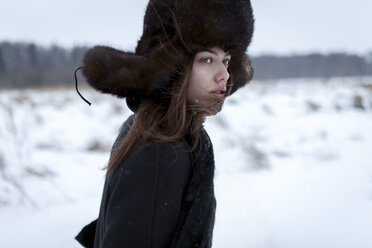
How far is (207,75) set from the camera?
1.10 metres

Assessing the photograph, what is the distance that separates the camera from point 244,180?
428cm

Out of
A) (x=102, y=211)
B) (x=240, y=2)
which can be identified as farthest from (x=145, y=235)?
(x=240, y=2)

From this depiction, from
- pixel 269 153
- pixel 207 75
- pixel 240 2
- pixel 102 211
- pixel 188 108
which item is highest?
pixel 240 2

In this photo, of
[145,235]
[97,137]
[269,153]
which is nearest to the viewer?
[145,235]

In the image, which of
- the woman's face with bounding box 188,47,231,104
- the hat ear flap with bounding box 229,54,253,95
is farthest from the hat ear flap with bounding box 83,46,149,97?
the hat ear flap with bounding box 229,54,253,95

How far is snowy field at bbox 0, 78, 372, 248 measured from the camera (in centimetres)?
268

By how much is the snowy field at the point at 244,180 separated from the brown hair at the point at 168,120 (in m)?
1.82

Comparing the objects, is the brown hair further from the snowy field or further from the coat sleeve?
the snowy field

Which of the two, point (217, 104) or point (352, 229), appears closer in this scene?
point (217, 104)

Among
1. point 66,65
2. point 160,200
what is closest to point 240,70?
point 160,200

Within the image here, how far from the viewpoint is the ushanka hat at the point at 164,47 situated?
104 centimetres

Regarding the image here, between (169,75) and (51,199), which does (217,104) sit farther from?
(51,199)

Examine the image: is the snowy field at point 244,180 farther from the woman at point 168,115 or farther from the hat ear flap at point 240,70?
the woman at point 168,115

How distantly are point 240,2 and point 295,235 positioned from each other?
2.20m
